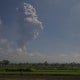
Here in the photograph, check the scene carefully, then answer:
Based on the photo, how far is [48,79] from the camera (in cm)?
3709

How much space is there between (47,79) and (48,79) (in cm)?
17

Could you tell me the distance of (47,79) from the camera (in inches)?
1462
